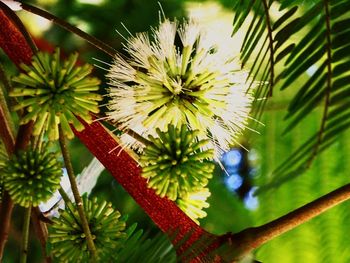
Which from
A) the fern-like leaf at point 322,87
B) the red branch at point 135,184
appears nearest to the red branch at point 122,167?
the red branch at point 135,184

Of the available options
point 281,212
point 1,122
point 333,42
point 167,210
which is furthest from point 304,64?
point 281,212

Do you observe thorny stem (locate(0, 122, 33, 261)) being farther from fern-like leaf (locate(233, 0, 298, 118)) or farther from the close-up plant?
fern-like leaf (locate(233, 0, 298, 118))

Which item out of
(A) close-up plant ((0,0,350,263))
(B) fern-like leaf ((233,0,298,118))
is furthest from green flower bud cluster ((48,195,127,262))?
(B) fern-like leaf ((233,0,298,118))

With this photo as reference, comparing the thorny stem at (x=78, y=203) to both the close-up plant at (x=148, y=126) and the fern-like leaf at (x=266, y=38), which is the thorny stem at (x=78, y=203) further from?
the fern-like leaf at (x=266, y=38)

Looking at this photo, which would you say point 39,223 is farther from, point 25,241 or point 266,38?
point 266,38

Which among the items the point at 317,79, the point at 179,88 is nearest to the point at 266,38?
the point at 317,79

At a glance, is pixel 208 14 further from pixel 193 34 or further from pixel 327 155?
pixel 193 34
